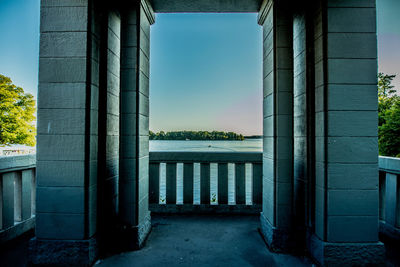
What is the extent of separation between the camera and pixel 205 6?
9.73ft

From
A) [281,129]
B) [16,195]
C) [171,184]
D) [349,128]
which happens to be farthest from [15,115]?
[349,128]

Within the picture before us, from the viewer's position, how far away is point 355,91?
6.72ft

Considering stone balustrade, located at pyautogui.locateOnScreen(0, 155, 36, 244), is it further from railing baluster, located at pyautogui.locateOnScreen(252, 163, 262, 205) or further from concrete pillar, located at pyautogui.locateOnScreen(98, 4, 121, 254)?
railing baluster, located at pyautogui.locateOnScreen(252, 163, 262, 205)

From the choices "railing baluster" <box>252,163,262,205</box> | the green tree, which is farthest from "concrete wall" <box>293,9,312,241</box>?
the green tree

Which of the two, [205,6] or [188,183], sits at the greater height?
[205,6]

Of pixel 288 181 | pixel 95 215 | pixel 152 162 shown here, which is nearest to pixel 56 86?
pixel 95 215

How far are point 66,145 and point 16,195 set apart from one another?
1457 millimetres

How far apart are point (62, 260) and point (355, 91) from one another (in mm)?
3282

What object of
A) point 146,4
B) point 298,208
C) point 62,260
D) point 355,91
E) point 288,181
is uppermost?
point 146,4

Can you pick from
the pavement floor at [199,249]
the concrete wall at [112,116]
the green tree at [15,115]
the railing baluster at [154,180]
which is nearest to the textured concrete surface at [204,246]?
the pavement floor at [199,249]

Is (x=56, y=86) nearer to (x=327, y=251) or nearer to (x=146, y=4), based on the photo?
(x=146, y=4)

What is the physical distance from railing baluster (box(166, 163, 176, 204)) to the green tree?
21.3m

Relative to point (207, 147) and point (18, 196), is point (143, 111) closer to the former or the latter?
point (18, 196)

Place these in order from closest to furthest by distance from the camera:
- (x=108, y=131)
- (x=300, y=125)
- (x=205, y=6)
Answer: (x=108, y=131) < (x=300, y=125) < (x=205, y=6)
